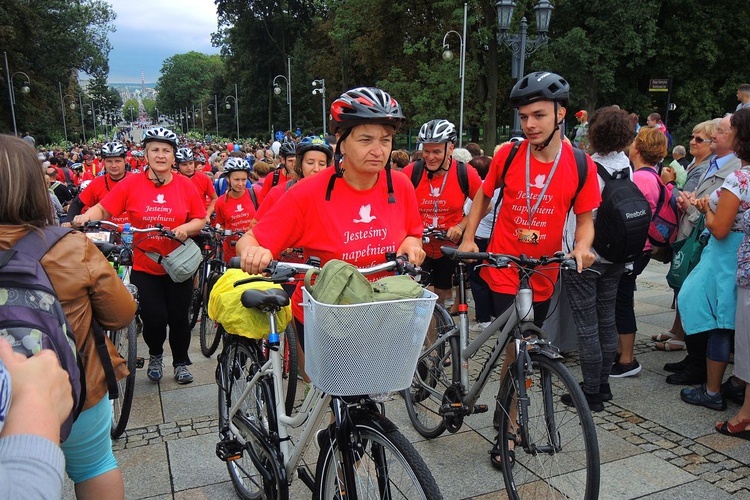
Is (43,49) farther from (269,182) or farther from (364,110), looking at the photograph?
(364,110)

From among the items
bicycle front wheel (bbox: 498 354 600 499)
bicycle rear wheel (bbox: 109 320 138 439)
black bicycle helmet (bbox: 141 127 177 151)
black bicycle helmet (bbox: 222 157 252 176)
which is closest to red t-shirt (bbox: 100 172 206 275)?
black bicycle helmet (bbox: 141 127 177 151)

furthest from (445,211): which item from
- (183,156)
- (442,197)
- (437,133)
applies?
(183,156)

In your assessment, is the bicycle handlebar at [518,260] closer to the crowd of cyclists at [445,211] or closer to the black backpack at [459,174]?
the crowd of cyclists at [445,211]

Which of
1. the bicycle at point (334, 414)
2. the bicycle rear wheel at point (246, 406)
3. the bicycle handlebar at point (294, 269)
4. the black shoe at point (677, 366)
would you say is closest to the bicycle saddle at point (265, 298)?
the bicycle at point (334, 414)

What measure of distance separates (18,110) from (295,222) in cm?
5555

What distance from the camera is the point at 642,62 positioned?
2800 centimetres

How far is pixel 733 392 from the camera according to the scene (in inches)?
178

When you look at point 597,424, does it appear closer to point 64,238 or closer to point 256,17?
point 64,238

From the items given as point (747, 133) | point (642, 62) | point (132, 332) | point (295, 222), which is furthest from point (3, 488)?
point (642, 62)

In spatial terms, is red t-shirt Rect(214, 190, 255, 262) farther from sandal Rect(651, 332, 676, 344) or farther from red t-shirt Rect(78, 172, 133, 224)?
sandal Rect(651, 332, 676, 344)

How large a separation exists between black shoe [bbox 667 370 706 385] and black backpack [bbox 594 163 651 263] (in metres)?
1.29

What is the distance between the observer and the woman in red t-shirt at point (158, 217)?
490 cm

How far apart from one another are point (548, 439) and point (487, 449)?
0.94 m

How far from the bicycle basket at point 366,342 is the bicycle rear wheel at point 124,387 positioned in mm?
2387
